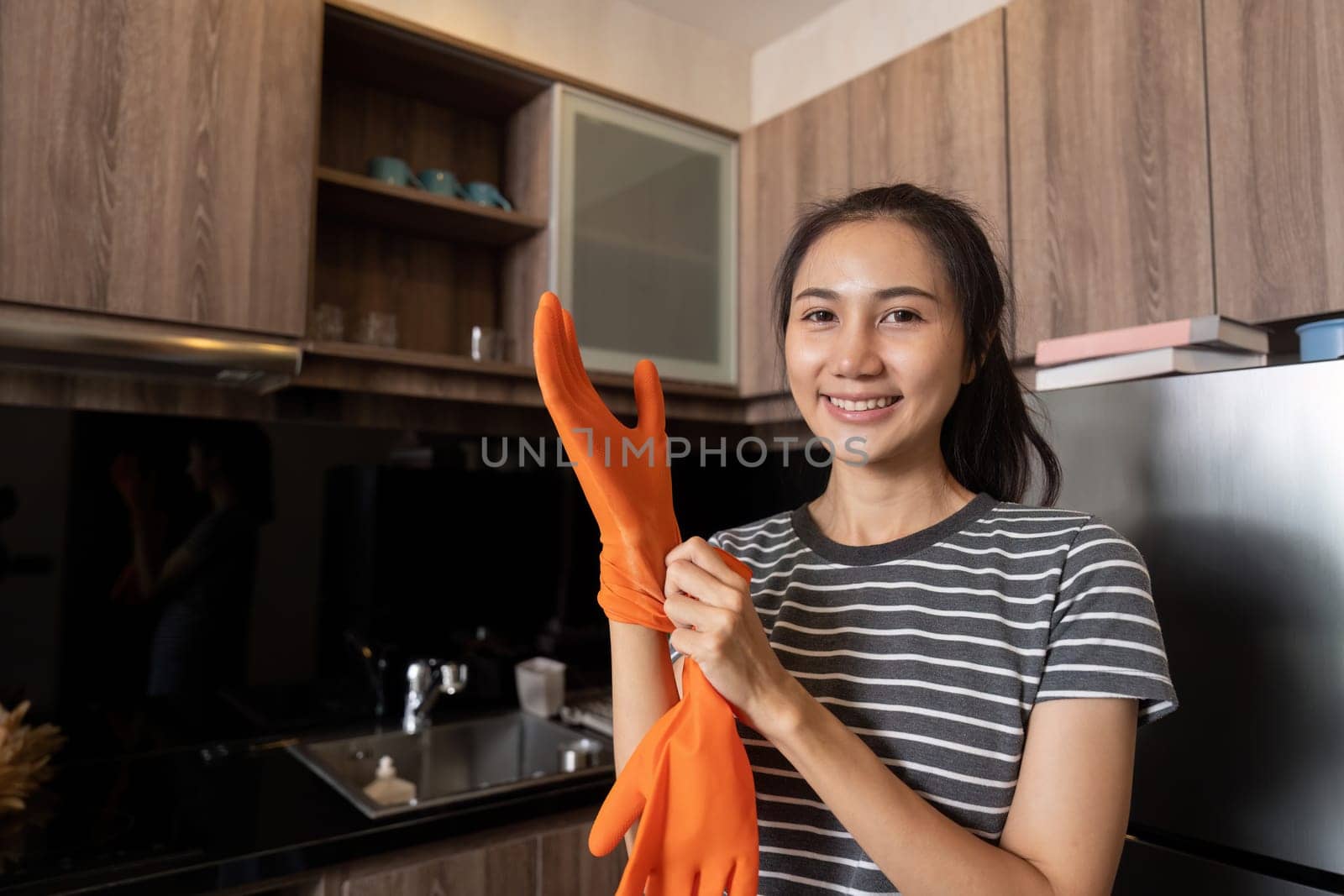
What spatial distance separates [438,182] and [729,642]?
4.97 ft

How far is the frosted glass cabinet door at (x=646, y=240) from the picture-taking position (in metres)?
1.92

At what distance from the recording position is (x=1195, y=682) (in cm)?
112

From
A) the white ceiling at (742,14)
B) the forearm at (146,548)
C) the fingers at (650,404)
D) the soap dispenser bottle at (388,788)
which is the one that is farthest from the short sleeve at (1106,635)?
the white ceiling at (742,14)

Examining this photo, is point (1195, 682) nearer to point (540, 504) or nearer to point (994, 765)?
point (994, 765)

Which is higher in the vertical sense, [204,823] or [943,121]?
[943,121]

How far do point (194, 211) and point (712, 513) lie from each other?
1432mm

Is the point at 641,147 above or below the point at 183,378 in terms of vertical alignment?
above

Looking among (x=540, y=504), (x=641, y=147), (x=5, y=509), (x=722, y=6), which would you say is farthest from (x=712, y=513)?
(x=5, y=509)

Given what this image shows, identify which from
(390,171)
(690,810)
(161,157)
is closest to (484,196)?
(390,171)

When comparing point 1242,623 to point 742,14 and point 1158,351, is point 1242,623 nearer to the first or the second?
point 1158,351

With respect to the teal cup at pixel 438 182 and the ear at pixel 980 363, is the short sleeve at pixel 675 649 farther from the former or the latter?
the teal cup at pixel 438 182

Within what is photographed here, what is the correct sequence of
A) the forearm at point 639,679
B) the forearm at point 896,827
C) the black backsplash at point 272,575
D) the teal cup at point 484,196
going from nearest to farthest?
the forearm at point 896,827 → the forearm at point 639,679 → the black backsplash at point 272,575 → the teal cup at point 484,196

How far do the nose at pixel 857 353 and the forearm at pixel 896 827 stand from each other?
0.30 meters

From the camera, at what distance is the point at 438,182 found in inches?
73.6
